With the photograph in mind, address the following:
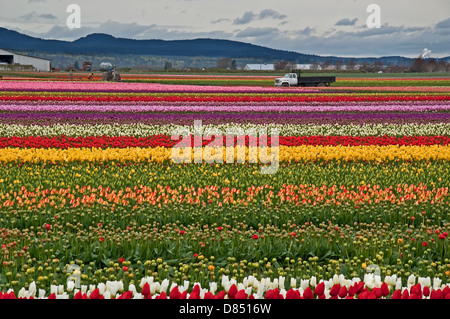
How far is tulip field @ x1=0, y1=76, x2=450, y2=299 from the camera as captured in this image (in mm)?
5383

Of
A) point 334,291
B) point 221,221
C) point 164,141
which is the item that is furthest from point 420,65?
point 334,291

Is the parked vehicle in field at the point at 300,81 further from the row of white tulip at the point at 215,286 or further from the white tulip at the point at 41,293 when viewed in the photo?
the white tulip at the point at 41,293

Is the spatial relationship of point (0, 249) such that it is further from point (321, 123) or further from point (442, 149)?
point (321, 123)

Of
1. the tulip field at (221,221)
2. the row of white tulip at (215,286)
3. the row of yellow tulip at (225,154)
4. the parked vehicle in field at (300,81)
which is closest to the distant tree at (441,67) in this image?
the parked vehicle in field at (300,81)

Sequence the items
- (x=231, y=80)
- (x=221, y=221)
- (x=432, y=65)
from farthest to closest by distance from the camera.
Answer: (x=432, y=65), (x=231, y=80), (x=221, y=221)

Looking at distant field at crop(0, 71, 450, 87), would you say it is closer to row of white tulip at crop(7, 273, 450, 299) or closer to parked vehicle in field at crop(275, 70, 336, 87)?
parked vehicle in field at crop(275, 70, 336, 87)

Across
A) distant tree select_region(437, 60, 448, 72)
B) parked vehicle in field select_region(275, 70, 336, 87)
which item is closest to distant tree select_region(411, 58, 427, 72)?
distant tree select_region(437, 60, 448, 72)

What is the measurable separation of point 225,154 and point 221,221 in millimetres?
5433

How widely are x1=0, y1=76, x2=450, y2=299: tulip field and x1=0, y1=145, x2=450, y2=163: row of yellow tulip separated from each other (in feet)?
0.15

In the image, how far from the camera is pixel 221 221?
8422 millimetres

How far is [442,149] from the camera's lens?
14852mm

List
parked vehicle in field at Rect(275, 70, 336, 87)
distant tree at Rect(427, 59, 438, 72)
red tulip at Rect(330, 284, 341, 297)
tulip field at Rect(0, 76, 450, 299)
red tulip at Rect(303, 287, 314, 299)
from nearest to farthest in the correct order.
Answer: red tulip at Rect(303, 287, 314, 299) → red tulip at Rect(330, 284, 341, 297) → tulip field at Rect(0, 76, 450, 299) → parked vehicle in field at Rect(275, 70, 336, 87) → distant tree at Rect(427, 59, 438, 72)

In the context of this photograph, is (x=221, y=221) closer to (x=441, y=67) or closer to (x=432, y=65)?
(x=432, y=65)

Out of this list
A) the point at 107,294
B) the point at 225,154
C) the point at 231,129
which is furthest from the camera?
the point at 231,129
